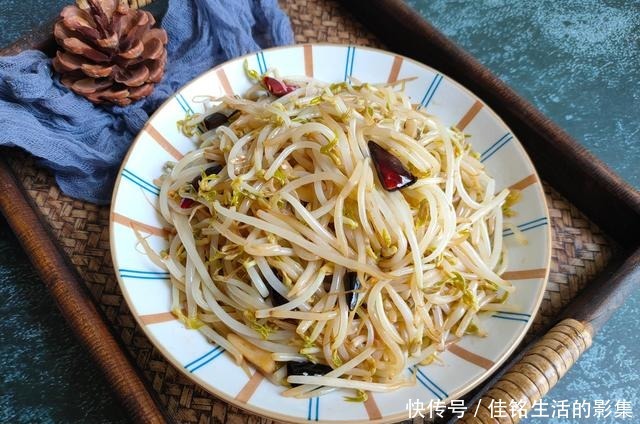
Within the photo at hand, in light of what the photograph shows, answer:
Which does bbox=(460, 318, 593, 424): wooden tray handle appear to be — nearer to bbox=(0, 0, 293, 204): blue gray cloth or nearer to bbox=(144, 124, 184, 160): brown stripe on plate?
bbox=(144, 124, 184, 160): brown stripe on plate

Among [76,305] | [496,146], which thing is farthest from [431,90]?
[76,305]

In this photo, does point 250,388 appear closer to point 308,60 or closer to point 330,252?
point 330,252

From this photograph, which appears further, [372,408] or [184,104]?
[184,104]

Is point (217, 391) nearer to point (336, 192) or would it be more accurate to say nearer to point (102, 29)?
point (336, 192)

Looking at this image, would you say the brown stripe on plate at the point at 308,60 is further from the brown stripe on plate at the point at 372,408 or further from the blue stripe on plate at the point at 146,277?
the brown stripe on plate at the point at 372,408

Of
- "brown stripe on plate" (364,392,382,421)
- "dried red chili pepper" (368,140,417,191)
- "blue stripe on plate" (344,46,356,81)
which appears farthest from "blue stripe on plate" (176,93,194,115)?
→ "brown stripe on plate" (364,392,382,421)

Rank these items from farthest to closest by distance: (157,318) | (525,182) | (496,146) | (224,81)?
(224,81) → (496,146) → (525,182) → (157,318)
